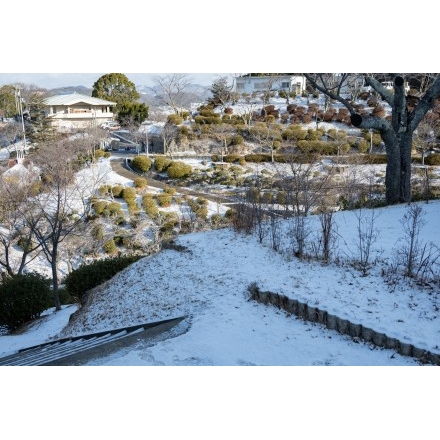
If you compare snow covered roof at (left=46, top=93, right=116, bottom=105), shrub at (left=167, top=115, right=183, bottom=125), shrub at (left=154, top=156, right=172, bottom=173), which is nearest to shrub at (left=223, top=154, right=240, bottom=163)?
shrub at (left=154, top=156, right=172, bottom=173)

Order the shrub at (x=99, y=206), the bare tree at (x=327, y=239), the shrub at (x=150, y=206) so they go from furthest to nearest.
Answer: the shrub at (x=99, y=206) → the shrub at (x=150, y=206) → the bare tree at (x=327, y=239)

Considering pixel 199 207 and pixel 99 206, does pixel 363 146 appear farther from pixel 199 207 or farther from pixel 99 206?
pixel 99 206

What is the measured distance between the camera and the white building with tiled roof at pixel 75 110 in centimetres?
1602

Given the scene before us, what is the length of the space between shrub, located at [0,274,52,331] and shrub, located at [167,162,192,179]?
9.38 m

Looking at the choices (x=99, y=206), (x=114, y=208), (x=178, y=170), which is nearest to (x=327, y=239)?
Answer: (x=114, y=208)

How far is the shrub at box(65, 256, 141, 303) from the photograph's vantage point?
19.0ft

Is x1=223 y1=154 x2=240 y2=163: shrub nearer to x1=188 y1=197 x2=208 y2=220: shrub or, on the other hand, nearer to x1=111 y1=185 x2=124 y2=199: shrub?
x1=188 y1=197 x2=208 y2=220: shrub

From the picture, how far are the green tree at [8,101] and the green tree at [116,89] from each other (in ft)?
9.12

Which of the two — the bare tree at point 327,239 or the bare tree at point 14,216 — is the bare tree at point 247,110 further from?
the bare tree at point 327,239

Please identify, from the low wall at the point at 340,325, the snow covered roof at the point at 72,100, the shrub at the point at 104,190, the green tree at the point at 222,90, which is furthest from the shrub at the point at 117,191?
the low wall at the point at 340,325

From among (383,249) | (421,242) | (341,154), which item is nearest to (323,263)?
(383,249)

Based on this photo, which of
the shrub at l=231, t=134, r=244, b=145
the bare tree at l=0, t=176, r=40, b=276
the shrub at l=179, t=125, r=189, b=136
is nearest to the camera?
the bare tree at l=0, t=176, r=40, b=276

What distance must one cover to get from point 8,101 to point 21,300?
1268 centimetres
